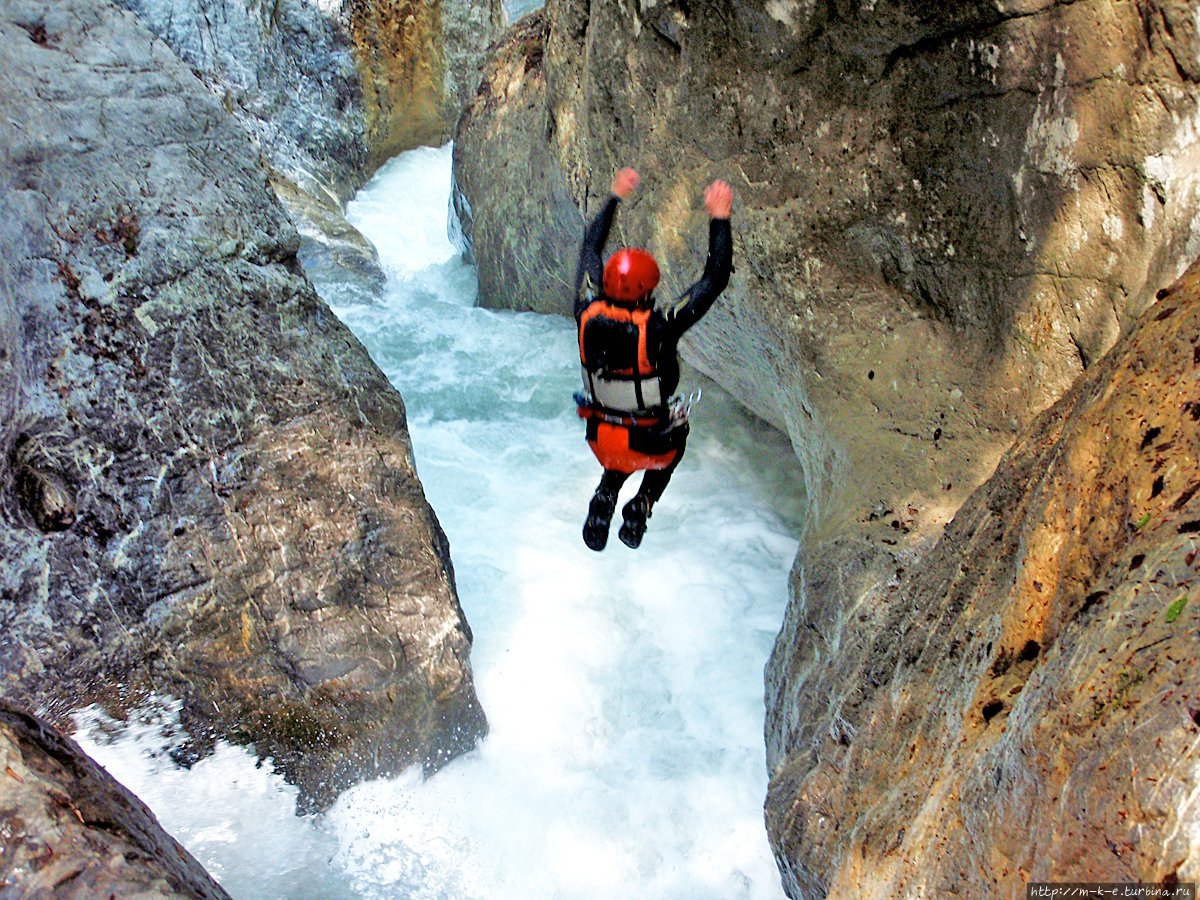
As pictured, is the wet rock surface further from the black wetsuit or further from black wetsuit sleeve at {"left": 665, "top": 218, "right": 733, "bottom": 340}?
black wetsuit sleeve at {"left": 665, "top": 218, "right": 733, "bottom": 340}

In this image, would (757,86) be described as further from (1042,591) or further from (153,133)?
(1042,591)

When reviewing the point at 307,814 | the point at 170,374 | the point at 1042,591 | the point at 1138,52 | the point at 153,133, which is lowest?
the point at 307,814

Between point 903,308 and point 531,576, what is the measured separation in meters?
2.93

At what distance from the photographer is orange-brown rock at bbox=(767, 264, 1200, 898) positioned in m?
1.60

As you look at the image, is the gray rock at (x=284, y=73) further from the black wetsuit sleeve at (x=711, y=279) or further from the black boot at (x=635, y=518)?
the black wetsuit sleeve at (x=711, y=279)

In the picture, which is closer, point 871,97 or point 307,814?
point 871,97

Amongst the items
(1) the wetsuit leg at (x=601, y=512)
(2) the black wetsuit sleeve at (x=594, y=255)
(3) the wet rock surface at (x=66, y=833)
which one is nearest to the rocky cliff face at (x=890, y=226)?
(1) the wetsuit leg at (x=601, y=512)

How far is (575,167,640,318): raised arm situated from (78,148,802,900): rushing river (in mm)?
2439

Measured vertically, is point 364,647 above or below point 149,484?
below

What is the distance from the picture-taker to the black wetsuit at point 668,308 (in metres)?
3.68

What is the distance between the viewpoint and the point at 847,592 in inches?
156

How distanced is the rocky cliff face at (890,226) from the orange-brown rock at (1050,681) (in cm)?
6

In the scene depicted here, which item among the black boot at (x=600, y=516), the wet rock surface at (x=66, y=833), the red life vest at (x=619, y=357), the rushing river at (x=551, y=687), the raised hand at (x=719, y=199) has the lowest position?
the rushing river at (x=551, y=687)

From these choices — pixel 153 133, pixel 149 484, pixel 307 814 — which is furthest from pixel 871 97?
pixel 307 814
